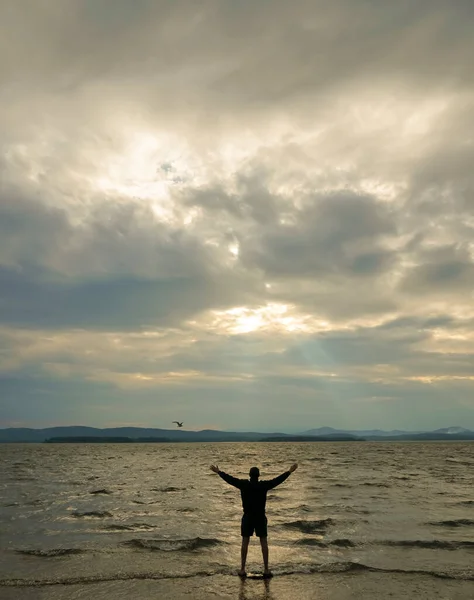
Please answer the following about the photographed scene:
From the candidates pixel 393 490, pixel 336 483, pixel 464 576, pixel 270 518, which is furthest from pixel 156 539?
pixel 336 483

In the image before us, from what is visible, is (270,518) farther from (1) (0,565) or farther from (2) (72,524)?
(1) (0,565)

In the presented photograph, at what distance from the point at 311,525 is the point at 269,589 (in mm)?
9556

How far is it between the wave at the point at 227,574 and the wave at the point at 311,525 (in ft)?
18.2

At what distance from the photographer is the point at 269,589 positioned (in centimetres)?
1202

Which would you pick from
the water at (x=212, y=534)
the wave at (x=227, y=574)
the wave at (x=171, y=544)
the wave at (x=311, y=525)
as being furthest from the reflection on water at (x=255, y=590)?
the wave at (x=311, y=525)

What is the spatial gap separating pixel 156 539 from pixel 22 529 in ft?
19.9

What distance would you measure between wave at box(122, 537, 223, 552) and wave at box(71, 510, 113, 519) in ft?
20.2

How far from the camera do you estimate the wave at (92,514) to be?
76.4 feet

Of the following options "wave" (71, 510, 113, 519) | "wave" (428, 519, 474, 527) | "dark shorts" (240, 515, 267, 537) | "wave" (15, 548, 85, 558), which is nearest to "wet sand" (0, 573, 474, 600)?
"dark shorts" (240, 515, 267, 537)

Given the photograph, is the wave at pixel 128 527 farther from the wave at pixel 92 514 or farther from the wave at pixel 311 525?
the wave at pixel 311 525

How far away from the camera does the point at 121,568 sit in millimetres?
14156

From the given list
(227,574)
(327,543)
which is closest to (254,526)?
(227,574)

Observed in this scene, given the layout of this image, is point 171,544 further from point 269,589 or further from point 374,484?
point 374,484

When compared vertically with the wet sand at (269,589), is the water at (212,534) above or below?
below
